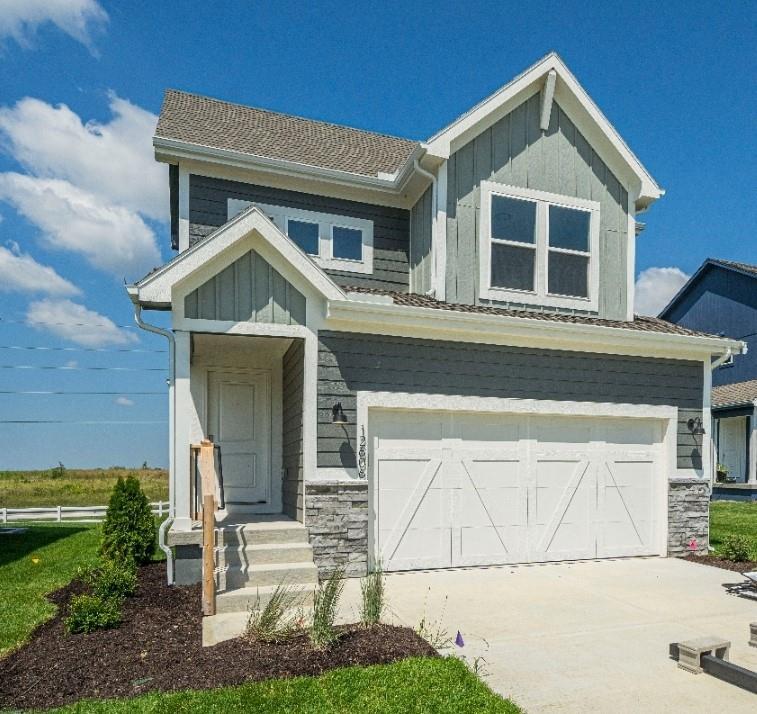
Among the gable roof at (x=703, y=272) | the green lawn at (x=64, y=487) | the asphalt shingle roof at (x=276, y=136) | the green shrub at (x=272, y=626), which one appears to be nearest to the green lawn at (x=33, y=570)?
the green shrub at (x=272, y=626)

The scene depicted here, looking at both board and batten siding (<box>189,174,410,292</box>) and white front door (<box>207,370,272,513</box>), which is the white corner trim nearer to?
board and batten siding (<box>189,174,410,292</box>)

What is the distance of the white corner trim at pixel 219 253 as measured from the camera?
21.3 ft

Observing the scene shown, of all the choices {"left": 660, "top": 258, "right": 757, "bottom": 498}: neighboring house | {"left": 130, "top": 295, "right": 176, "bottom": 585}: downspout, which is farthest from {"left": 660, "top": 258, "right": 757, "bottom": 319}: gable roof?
{"left": 130, "top": 295, "right": 176, "bottom": 585}: downspout

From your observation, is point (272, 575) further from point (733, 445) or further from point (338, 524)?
point (733, 445)

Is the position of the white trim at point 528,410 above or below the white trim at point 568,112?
below

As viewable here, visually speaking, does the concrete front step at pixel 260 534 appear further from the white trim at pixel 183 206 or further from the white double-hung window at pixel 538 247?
the white double-hung window at pixel 538 247

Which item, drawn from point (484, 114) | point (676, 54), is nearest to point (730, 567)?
point (484, 114)

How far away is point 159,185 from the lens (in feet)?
34.1

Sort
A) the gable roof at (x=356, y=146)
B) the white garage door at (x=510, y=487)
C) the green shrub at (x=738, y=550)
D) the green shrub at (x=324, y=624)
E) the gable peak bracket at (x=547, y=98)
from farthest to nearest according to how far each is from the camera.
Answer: the gable peak bracket at (x=547, y=98)
the gable roof at (x=356, y=146)
the green shrub at (x=738, y=550)
the white garage door at (x=510, y=487)
the green shrub at (x=324, y=624)

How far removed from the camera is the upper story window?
926cm

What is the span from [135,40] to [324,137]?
3.63 m

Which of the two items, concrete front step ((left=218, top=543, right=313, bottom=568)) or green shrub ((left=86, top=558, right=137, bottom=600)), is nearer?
green shrub ((left=86, top=558, right=137, bottom=600))

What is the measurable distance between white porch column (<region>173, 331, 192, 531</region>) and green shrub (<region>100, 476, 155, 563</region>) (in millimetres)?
1610

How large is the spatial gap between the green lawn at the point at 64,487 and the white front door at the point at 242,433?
10895 mm
